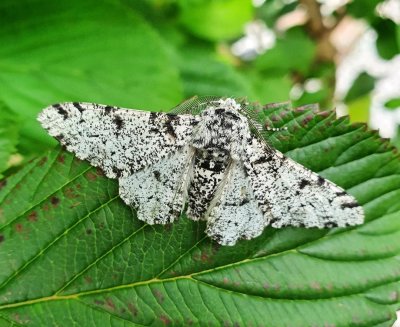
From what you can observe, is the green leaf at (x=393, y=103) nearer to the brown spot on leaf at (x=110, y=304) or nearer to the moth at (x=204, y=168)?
the moth at (x=204, y=168)

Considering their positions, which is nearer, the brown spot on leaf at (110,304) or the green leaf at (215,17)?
the brown spot on leaf at (110,304)

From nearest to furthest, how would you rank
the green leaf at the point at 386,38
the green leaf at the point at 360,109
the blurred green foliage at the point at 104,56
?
1. the blurred green foliage at the point at 104,56
2. the green leaf at the point at 386,38
3. the green leaf at the point at 360,109

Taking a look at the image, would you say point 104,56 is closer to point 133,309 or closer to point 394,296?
point 133,309

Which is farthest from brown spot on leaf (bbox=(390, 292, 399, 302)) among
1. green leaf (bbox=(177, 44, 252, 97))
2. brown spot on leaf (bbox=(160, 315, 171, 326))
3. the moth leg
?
green leaf (bbox=(177, 44, 252, 97))

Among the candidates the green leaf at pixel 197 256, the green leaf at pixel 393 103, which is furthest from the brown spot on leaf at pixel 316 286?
the green leaf at pixel 393 103

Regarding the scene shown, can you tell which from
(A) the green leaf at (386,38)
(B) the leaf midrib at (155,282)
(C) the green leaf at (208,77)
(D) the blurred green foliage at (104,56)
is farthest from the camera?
(A) the green leaf at (386,38)

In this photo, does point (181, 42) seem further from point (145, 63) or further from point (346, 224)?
point (346, 224)

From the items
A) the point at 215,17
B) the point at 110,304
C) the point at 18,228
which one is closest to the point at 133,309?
the point at 110,304

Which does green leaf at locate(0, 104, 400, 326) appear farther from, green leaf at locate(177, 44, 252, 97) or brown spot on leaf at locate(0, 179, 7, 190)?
green leaf at locate(177, 44, 252, 97)
